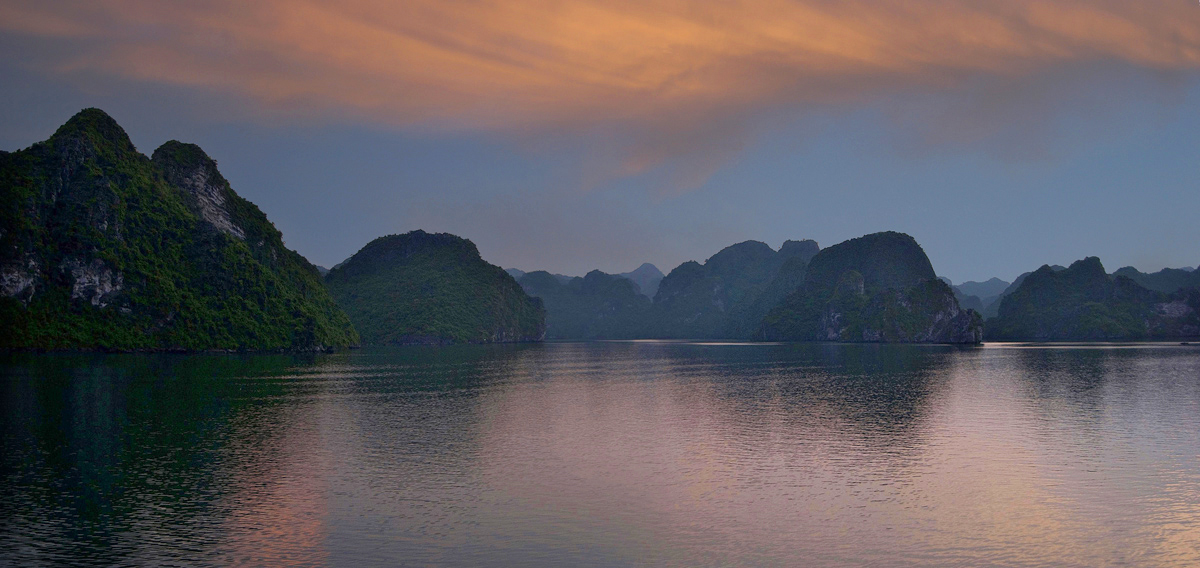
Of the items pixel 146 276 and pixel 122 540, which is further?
pixel 146 276

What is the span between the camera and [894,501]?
1406 inches

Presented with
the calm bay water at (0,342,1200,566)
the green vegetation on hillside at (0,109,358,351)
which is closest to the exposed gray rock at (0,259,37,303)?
the green vegetation on hillside at (0,109,358,351)

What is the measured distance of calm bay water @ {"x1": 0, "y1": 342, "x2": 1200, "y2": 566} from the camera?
28.3 m

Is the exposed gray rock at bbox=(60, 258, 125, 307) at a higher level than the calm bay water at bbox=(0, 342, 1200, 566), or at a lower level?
higher

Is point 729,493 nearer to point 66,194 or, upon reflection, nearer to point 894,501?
point 894,501

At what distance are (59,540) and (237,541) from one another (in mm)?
6532

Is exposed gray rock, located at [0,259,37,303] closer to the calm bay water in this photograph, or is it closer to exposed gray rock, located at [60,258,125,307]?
exposed gray rock, located at [60,258,125,307]

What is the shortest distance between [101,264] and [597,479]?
170 m

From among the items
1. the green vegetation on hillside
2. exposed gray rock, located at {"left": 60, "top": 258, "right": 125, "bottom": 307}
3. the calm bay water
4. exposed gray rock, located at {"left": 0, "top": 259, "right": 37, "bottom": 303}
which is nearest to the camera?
the calm bay water

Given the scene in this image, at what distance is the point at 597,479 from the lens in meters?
40.5

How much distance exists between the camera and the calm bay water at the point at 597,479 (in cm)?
2830

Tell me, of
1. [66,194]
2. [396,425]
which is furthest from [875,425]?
[66,194]

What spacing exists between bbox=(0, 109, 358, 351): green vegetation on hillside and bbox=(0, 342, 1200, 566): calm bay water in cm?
9215

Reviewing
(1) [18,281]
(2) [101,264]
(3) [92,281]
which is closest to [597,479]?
(1) [18,281]
